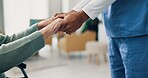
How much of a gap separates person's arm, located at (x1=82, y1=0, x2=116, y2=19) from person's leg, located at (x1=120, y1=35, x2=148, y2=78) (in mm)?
196

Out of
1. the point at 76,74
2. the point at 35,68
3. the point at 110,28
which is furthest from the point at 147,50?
the point at 35,68

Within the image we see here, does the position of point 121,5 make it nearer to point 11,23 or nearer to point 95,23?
point 11,23

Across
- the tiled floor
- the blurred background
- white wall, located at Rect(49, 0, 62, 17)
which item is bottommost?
the tiled floor

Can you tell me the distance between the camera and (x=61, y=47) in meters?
4.42

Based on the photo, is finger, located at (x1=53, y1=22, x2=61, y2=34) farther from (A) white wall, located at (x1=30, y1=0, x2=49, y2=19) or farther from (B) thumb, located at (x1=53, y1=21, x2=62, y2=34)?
(A) white wall, located at (x1=30, y1=0, x2=49, y2=19)

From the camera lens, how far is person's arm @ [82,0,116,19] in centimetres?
123

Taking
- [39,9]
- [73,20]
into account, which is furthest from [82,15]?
[39,9]

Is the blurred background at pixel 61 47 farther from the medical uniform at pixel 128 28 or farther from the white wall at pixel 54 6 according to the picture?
the medical uniform at pixel 128 28

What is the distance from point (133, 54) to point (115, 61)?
18cm

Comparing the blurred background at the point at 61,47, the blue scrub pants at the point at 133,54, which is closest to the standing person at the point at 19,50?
the blue scrub pants at the point at 133,54

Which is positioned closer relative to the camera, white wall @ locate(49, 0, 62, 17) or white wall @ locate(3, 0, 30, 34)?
white wall @ locate(3, 0, 30, 34)

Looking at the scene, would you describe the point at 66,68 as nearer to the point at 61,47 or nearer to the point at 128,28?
the point at 61,47

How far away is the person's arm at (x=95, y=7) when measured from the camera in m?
1.23

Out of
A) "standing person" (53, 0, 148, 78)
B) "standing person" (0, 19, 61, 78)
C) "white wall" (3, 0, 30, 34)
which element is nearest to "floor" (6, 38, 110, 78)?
"white wall" (3, 0, 30, 34)
